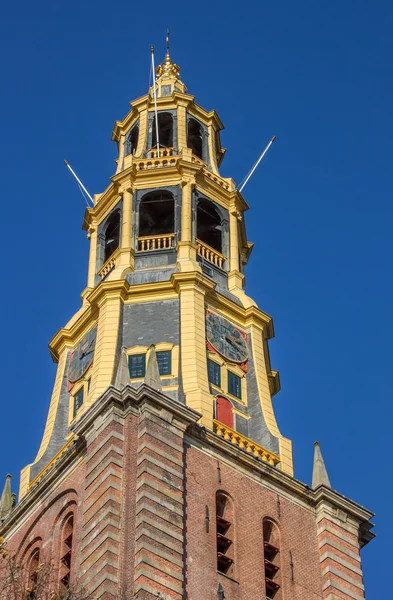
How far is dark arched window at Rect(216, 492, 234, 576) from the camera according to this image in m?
40.0

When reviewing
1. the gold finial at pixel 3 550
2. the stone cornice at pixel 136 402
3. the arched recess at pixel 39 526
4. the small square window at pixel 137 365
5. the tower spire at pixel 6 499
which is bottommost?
the gold finial at pixel 3 550

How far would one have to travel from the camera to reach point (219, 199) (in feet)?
179

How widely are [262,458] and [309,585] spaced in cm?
448

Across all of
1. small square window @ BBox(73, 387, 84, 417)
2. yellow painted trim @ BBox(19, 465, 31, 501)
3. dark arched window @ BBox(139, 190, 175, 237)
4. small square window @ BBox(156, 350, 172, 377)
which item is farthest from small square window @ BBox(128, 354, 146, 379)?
dark arched window @ BBox(139, 190, 175, 237)

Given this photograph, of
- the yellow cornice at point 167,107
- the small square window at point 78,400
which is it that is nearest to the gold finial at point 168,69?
the yellow cornice at point 167,107

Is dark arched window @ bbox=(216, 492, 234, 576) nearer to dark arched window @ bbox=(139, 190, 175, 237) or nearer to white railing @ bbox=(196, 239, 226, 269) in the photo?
white railing @ bbox=(196, 239, 226, 269)

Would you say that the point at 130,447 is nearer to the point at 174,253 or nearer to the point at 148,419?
the point at 148,419

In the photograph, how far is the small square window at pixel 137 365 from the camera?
45.6 metres

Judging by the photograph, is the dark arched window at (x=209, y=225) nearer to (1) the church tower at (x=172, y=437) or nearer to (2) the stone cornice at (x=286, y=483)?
(1) the church tower at (x=172, y=437)

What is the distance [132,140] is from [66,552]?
2346 centimetres

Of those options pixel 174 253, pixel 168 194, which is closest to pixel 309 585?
pixel 174 253

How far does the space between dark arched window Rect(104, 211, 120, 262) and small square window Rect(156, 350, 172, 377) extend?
28.7 feet

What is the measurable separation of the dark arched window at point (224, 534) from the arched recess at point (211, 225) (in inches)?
503

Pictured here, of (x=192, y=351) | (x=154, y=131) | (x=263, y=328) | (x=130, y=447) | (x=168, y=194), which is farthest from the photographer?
(x=154, y=131)
